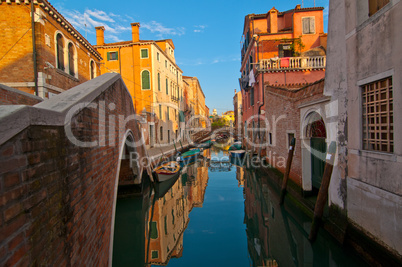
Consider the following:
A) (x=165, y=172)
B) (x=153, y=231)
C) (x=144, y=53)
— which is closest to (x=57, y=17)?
(x=165, y=172)

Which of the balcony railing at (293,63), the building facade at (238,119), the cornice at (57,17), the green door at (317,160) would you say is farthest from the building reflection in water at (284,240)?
the building facade at (238,119)

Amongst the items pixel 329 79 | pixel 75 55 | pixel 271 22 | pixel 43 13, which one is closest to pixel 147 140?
pixel 75 55

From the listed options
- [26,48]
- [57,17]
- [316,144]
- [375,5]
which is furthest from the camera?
[57,17]

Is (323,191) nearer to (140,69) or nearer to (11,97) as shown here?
(11,97)

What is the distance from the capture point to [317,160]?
662cm

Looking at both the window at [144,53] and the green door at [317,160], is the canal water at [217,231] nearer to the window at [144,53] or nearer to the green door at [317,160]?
the green door at [317,160]

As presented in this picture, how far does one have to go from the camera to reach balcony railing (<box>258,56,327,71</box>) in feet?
40.1

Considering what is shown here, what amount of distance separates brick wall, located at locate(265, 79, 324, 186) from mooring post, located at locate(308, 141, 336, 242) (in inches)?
69.6

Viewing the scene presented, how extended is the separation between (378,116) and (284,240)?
3.81 meters

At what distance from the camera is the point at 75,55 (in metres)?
9.98

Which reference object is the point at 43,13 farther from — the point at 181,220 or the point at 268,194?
the point at 268,194

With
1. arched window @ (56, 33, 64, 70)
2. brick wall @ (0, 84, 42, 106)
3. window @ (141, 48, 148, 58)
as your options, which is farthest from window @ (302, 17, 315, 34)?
brick wall @ (0, 84, 42, 106)

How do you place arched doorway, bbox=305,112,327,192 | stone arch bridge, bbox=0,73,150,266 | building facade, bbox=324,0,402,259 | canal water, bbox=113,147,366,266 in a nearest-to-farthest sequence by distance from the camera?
stone arch bridge, bbox=0,73,150,266, building facade, bbox=324,0,402,259, canal water, bbox=113,147,366,266, arched doorway, bbox=305,112,327,192

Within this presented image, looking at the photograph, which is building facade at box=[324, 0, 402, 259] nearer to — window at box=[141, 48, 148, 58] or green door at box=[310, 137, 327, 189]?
green door at box=[310, 137, 327, 189]
